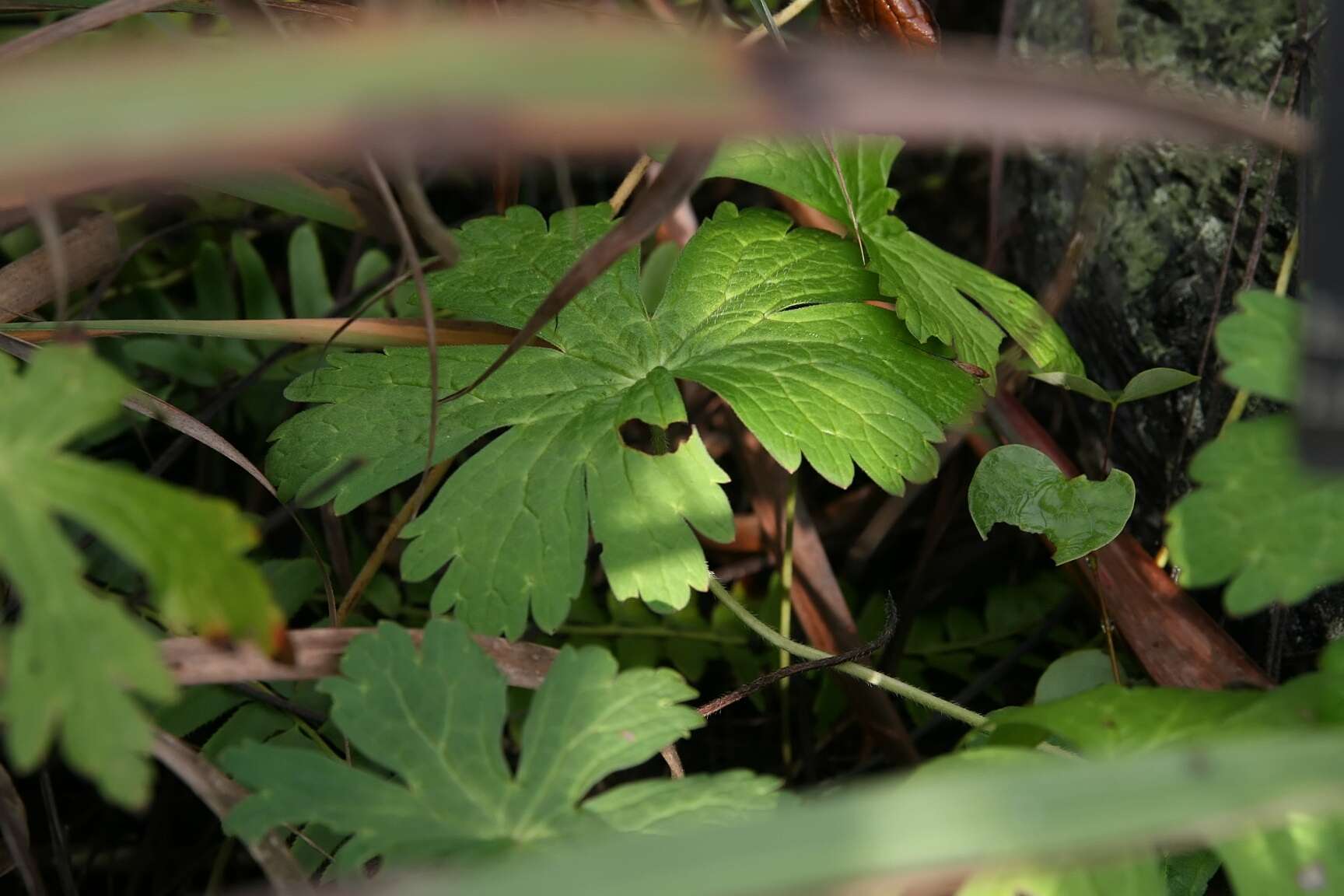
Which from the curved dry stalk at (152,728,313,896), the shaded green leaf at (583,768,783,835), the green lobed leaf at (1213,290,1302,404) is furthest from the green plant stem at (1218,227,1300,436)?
the curved dry stalk at (152,728,313,896)

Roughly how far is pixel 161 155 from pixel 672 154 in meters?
0.58

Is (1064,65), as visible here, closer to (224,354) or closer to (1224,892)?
(1224,892)

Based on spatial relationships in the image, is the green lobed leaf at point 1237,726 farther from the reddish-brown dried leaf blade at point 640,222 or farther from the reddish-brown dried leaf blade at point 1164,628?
the reddish-brown dried leaf blade at point 640,222

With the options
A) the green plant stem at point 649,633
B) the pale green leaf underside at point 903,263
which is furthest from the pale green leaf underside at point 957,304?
the green plant stem at point 649,633

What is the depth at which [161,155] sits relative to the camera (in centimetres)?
83

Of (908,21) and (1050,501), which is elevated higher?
(908,21)

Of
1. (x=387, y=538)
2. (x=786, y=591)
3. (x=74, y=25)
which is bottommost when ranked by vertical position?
(x=786, y=591)

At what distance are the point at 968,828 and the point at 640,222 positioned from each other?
76 centimetres

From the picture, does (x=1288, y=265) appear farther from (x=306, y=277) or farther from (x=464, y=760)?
(x=306, y=277)

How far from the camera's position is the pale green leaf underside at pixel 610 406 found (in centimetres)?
165

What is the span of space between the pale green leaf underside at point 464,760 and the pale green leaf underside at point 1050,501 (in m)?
0.67

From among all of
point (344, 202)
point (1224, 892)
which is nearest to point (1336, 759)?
point (1224, 892)

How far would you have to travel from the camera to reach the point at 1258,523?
1211 mm

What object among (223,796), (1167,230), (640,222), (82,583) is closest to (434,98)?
(640,222)
